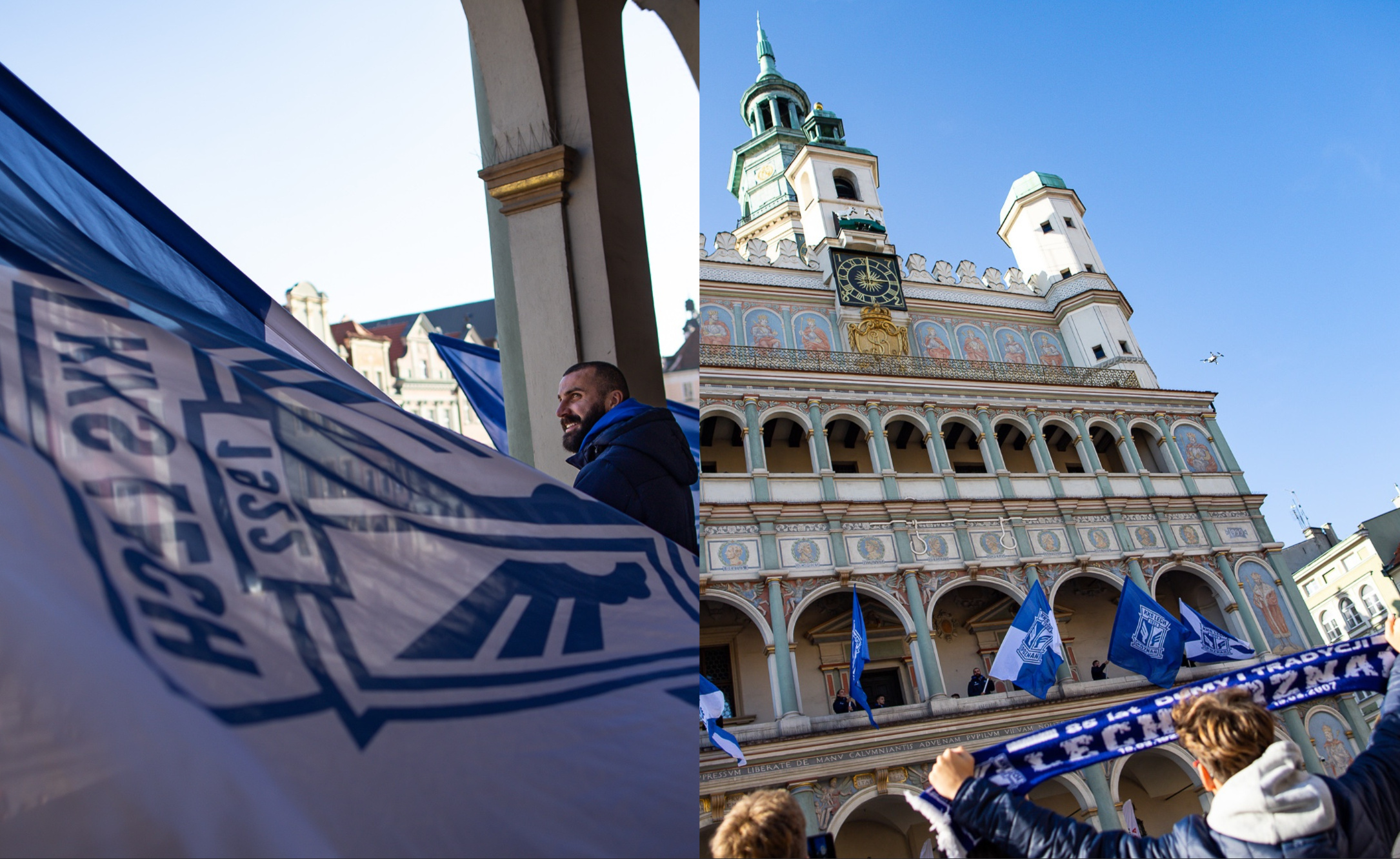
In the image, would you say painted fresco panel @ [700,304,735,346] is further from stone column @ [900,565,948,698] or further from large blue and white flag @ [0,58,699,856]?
large blue and white flag @ [0,58,699,856]

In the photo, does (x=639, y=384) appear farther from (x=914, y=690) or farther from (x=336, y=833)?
(x=914, y=690)

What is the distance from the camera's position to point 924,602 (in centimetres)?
1252

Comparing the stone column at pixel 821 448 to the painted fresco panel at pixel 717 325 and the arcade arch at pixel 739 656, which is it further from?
the painted fresco panel at pixel 717 325

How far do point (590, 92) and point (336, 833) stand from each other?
3.73m

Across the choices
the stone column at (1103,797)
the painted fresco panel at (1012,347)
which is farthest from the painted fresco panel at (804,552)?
the painted fresco panel at (1012,347)

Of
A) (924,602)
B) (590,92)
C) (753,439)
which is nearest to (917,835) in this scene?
(924,602)

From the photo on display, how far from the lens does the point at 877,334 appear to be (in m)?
16.5

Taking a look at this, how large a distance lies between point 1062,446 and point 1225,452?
287cm

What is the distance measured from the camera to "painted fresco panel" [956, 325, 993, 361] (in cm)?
Result: 1725

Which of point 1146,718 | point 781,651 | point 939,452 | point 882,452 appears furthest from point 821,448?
point 1146,718

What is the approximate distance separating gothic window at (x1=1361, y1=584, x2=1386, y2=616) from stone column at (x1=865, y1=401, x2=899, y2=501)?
7.37 meters

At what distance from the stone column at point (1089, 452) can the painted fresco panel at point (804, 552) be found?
578 centimetres

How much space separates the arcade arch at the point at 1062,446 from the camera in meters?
15.9

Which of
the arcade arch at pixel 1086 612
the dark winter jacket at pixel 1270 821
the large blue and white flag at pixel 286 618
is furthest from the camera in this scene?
the arcade arch at pixel 1086 612
